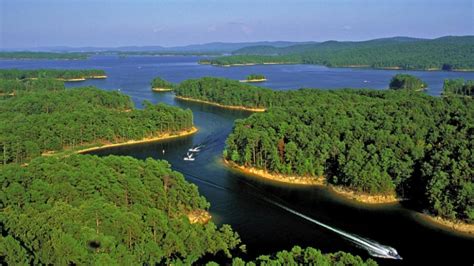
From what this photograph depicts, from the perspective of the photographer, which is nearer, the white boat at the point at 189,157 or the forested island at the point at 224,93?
the white boat at the point at 189,157

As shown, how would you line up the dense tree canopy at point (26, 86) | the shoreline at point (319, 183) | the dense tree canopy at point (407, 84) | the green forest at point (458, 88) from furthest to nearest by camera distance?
the dense tree canopy at point (407, 84), the green forest at point (458, 88), the dense tree canopy at point (26, 86), the shoreline at point (319, 183)

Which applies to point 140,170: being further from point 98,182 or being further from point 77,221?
point 77,221

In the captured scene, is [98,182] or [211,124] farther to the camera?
[211,124]

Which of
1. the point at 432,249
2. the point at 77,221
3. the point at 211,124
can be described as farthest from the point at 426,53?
the point at 77,221

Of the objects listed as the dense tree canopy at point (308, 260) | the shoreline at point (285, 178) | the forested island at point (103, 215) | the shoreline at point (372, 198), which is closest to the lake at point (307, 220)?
the shoreline at point (372, 198)

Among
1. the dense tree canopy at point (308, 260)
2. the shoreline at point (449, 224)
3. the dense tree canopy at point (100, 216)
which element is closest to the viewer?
the dense tree canopy at point (308, 260)

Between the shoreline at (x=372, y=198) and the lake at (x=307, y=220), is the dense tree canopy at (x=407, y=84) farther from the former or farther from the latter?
the shoreline at (x=372, y=198)

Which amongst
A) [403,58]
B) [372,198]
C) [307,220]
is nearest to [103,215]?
[307,220]
